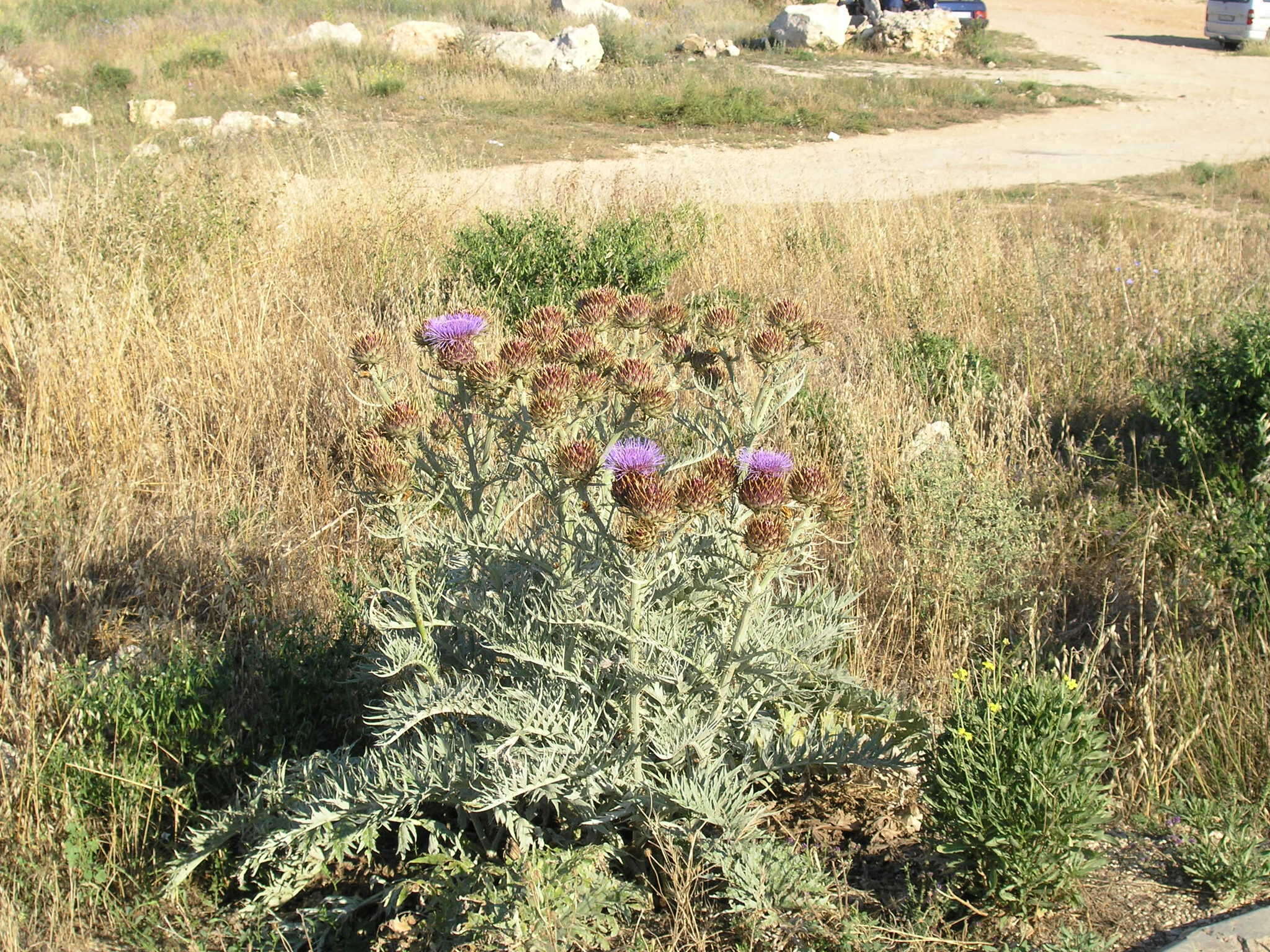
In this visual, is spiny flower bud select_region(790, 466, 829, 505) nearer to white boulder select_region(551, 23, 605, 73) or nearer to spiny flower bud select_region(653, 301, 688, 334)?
spiny flower bud select_region(653, 301, 688, 334)

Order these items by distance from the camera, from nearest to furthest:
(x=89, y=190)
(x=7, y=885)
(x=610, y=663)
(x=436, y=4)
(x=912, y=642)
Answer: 1. (x=610, y=663)
2. (x=7, y=885)
3. (x=912, y=642)
4. (x=89, y=190)
5. (x=436, y=4)

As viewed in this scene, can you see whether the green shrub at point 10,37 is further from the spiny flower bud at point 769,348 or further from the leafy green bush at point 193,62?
the spiny flower bud at point 769,348

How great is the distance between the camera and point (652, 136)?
15188 millimetres

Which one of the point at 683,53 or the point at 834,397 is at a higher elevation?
the point at 683,53

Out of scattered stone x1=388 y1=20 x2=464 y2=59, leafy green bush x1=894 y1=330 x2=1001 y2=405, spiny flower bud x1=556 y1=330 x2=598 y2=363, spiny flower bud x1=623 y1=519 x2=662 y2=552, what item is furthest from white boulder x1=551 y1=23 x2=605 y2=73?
spiny flower bud x1=623 y1=519 x2=662 y2=552

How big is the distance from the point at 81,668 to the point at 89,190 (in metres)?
4.22

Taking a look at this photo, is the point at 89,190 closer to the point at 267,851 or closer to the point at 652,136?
the point at 267,851

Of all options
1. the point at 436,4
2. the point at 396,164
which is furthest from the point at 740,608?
the point at 436,4

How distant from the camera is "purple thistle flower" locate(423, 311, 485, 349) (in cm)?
251

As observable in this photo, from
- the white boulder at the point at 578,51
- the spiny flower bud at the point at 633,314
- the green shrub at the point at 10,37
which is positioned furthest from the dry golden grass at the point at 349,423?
the green shrub at the point at 10,37

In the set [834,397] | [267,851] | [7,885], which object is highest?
[834,397]

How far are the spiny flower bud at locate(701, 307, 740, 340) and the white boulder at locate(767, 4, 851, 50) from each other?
24338 millimetres

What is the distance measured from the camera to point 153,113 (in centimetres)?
1480

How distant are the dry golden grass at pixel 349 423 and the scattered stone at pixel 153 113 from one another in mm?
6677
